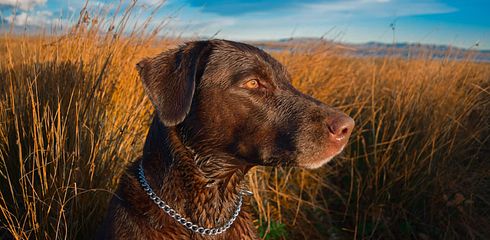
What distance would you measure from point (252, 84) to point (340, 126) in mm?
529

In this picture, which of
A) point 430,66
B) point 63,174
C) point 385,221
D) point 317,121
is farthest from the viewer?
point 430,66

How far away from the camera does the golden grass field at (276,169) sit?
3186 mm

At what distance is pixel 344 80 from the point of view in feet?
20.4

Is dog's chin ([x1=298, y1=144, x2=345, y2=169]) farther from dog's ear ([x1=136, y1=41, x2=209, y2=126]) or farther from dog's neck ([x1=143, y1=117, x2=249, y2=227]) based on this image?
dog's ear ([x1=136, y1=41, x2=209, y2=126])

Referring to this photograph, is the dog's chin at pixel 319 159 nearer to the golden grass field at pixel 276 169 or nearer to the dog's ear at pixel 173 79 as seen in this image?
the dog's ear at pixel 173 79

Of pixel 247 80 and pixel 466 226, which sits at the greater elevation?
pixel 247 80

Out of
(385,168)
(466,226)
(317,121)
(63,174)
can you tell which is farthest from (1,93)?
(466,226)

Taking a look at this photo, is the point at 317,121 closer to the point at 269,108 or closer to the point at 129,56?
the point at 269,108

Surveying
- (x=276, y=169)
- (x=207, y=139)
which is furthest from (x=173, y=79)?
(x=276, y=169)

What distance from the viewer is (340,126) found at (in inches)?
87.5

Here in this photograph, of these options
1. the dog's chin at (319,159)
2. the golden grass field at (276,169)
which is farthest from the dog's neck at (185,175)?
the golden grass field at (276,169)

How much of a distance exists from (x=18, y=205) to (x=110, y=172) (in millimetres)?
645

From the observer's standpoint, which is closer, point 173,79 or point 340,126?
point 340,126

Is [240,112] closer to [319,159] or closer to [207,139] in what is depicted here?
[207,139]
